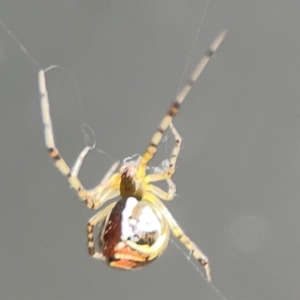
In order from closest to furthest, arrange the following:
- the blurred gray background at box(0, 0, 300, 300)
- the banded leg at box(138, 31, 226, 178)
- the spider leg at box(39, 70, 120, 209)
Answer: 1. the banded leg at box(138, 31, 226, 178)
2. the spider leg at box(39, 70, 120, 209)
3. the blurred gray background at box(0, 0, 300, 300)

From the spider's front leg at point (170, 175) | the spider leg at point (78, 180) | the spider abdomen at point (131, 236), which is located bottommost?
the spider abdomen at point (131, 236)

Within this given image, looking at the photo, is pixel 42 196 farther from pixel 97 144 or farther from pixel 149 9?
pixel 149 9

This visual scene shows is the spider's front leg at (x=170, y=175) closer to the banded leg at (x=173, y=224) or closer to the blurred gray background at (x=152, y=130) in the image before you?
the banded leg at (x=173, y=224)

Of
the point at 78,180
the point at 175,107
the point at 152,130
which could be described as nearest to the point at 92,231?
the point at 78,180

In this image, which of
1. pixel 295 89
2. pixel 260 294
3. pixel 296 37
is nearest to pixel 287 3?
pixel 296 37

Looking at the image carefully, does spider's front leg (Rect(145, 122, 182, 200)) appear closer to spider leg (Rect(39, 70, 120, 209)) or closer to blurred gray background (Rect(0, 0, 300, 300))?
spider leg (Rect(39, 70, 120, 209))

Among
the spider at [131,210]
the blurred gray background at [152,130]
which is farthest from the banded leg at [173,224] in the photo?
the blurred gray background at [152,130]

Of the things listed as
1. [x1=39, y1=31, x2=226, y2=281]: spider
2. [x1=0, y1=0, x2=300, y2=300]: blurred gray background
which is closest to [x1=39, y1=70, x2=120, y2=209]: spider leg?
[x1=39, y1=31, x2=226, y2=281]: spider
